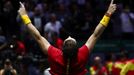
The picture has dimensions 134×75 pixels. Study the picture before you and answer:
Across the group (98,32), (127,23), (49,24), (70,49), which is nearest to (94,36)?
(98,32)

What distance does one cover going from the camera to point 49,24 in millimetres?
17844

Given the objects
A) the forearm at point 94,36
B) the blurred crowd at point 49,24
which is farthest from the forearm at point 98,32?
the blurred crowd at point 49,24

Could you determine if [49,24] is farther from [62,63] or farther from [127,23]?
[62,63]

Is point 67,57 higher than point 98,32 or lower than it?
lower

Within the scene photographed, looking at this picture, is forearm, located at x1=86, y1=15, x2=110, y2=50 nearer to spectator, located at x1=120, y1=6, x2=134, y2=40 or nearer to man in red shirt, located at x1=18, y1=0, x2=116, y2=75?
man in red shirt, located at x1=18, y1=0, x2=116, y2=75

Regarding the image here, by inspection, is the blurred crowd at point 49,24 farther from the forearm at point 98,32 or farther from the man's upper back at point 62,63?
the man's upper back at point 62,63

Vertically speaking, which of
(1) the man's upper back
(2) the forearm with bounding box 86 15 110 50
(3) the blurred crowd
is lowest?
(1) the man's upper back

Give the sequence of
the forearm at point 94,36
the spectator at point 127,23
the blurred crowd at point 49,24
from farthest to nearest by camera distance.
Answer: the spectator at point 127,23 < the blurred crowd at point 49,24 < the forearm at point 94,36

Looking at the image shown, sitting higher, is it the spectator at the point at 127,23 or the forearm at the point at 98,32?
→ the spectator at the point at 127,23

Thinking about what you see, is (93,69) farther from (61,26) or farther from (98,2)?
(98,2)

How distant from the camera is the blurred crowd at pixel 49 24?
16.5 m

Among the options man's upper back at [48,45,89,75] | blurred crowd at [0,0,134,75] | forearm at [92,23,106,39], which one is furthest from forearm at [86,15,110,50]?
blurred crowd at [0,0,134,75]

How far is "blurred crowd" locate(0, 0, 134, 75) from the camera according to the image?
54.1 feet

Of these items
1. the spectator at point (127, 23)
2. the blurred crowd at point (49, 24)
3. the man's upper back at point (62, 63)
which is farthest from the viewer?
the spectator at point (127, 23)
